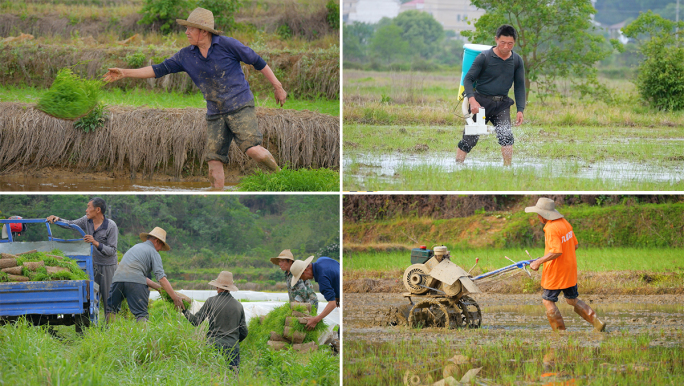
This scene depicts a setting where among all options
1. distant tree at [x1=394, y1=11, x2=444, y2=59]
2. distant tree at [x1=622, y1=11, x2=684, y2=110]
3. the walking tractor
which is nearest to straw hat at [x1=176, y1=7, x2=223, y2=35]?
the walking tractor

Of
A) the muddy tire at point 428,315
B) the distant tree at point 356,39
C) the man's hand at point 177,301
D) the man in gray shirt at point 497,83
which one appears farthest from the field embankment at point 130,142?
the distant tree at point 356,39

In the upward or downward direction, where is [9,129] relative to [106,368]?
upward

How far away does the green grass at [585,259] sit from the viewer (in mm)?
8656

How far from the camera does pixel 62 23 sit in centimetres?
1786

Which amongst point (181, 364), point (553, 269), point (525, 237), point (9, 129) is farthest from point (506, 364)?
point (9, 129)

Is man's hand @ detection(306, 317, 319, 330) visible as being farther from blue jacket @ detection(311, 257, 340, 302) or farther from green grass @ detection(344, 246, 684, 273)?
green grass @ detection(344, 246, 684, 273)

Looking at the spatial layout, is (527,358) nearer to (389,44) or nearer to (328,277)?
(328,277)

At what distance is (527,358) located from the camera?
4.81 meters

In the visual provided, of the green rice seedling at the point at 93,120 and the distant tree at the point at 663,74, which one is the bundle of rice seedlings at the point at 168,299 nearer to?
the green rice seedling at the point at 93,120

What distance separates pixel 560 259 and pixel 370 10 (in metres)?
8.12

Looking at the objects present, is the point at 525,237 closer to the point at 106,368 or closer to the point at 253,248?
the point at 106,368

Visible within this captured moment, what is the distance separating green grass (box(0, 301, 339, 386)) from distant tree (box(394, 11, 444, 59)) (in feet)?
33.0

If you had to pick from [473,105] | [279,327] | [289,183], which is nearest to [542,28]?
[473,105]

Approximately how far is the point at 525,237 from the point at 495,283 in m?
1.77
